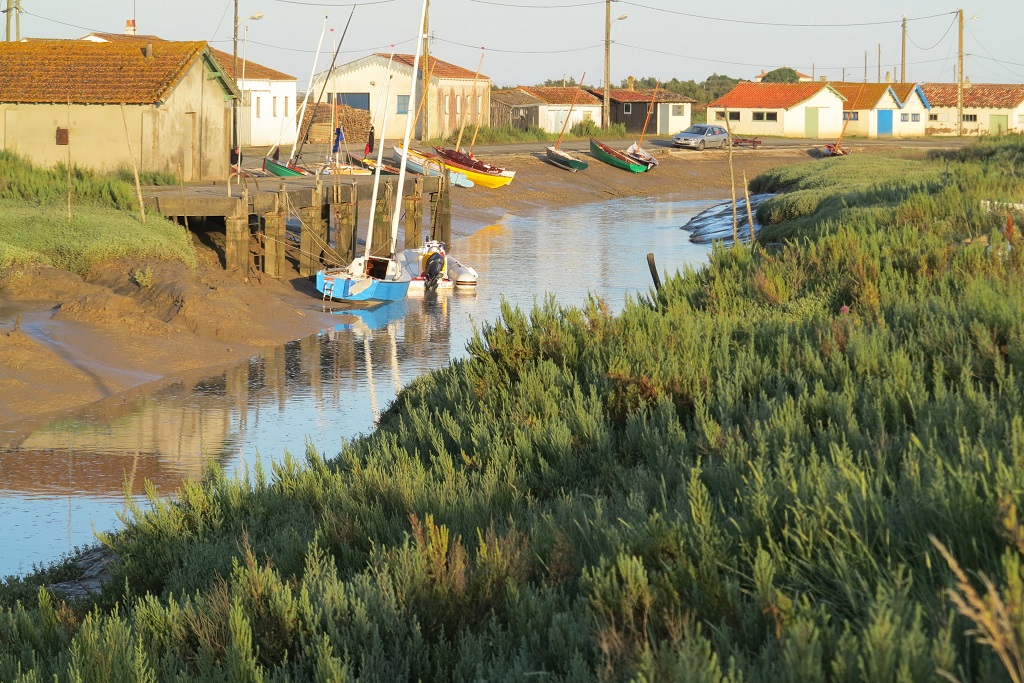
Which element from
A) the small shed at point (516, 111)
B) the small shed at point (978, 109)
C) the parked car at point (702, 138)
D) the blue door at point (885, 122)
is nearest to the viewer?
the parked car at point (702, 138)

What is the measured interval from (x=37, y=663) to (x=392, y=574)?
1773 mm

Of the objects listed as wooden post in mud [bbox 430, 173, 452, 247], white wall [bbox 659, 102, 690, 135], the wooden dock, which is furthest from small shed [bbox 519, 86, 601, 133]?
the wooden dock

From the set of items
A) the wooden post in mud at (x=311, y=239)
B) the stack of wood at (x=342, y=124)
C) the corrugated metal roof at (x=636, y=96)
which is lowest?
the wooden post in mud at (x=311, y=239)

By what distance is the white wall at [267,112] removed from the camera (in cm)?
5453

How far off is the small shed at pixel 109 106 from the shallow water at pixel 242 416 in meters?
8.96

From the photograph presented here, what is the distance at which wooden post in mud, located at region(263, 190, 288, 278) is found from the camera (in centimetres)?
2753

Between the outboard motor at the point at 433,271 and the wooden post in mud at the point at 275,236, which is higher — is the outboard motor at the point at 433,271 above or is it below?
below

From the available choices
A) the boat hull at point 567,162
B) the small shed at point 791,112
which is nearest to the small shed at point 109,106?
the boat hull at point 567,162

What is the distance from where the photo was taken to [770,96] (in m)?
82.9

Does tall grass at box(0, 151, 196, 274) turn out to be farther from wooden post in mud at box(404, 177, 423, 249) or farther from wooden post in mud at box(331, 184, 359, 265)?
wooden post in mud at box(404, 177, 423, 249)

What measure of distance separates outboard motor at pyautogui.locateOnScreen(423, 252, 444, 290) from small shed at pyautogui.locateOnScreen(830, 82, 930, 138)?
57.6m

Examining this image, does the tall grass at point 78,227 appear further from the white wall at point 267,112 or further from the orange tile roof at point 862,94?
the orange tile roof at point 862,94

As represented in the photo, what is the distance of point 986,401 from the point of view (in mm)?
7480

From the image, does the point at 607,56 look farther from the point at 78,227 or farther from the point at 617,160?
the point at 78,227
